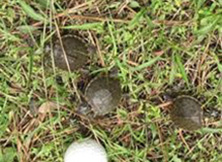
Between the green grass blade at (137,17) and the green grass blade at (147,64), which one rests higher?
the green grass blade at (137,17)

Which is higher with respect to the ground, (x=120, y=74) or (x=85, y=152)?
(x=120, y=74)

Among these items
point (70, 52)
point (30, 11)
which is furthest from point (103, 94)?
point (30, 11)

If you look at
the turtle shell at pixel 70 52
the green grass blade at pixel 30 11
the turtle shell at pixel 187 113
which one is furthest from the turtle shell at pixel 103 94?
the green grass blade at pixel 30 11

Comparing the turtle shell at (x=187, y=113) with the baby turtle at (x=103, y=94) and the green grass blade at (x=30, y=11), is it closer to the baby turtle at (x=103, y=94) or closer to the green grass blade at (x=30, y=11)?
the baby turtle at (x=103, y=94)

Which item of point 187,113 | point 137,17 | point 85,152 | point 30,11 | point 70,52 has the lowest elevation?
point 85,152

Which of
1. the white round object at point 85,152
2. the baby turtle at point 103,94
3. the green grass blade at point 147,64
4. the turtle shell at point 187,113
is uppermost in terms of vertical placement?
the green grass blade at point 147,64

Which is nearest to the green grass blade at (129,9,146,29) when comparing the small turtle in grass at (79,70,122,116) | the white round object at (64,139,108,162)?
the small turtle in grass at (79,70,122,116)

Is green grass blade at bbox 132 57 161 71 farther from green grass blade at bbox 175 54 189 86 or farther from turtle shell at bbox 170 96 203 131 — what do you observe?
turtle shell at bbox 170 96 203 131

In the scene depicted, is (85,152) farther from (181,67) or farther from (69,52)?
(181,67)

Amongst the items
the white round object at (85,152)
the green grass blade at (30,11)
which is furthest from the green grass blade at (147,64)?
the green grass blade at (30,11)
